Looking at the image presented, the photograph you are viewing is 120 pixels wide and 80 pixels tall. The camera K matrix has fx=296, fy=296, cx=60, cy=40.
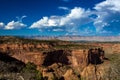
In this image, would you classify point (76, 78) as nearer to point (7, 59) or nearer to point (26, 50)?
point (7, 59)

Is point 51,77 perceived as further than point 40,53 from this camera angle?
No

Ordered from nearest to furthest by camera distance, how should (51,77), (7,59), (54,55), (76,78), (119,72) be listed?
(119,72) < (76,78) < (51,77) < (7,59) < (54,55)

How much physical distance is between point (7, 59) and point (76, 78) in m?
55.1

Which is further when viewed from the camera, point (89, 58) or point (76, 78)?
point (89, 58)

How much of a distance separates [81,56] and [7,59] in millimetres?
32569

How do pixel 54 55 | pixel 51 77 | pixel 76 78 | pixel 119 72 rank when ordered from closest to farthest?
pixel 119 72, pixel 76 78, pixel 51 77, pixel 54 55

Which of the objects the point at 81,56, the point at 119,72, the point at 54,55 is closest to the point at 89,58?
the point at 81,56

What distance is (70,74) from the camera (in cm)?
7419

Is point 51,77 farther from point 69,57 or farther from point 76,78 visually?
point 69,57

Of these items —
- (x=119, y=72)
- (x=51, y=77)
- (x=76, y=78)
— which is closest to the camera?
(x=119, y=72)

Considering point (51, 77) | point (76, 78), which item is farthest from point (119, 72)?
point (51, 77)

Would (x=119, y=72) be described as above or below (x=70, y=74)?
above

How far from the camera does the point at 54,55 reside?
127 m

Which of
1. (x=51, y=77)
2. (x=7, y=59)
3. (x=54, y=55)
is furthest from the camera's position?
(x=54, y=55)
